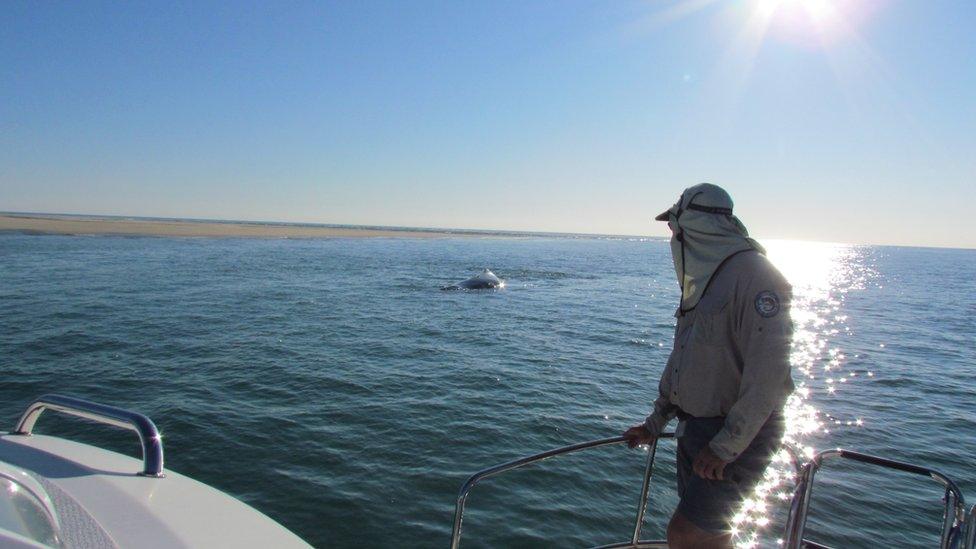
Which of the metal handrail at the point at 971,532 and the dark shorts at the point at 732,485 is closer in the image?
→ the metal handrail at the point at 971,532

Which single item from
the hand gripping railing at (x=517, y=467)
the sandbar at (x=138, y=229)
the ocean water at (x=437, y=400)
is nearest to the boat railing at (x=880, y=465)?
the hand gripping railing at (x=517, y=467)

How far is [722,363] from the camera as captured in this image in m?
3.17

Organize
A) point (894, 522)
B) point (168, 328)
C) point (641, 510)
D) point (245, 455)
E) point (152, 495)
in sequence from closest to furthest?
point (152, 495)
point (641, 510)
point (894, 522)
point (245, 455)
point (168, 328)

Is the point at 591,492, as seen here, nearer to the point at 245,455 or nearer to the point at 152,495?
the point at 245,455

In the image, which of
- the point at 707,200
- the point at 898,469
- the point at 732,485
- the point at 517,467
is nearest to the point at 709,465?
the point at 732,485

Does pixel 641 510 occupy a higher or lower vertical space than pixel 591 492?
higher

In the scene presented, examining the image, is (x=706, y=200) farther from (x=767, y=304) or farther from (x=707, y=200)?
(x=767, y=304)

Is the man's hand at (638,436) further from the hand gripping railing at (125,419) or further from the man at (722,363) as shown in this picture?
the hand gripping railing at (125,419)

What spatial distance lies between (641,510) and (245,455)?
6.86 metres

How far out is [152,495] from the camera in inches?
128

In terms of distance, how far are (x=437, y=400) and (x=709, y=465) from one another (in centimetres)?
903

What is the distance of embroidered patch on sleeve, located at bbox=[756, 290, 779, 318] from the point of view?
2.91m

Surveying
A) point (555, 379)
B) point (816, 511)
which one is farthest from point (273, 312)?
point (816, 511)

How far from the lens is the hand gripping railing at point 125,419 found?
3.38 meters
